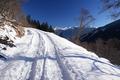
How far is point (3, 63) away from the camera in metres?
10.4

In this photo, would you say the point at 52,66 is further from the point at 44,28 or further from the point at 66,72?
the point at 44,28

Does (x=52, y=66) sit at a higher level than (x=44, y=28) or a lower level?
lower

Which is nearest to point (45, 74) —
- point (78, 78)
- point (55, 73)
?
point (55, 73)

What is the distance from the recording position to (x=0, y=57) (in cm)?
1165

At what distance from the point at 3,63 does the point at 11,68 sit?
1166 mm

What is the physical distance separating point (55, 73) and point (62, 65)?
68.2 inches

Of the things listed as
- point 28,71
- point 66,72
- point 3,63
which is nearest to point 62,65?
point 66,72

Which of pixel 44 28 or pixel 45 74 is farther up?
pixel 44 28

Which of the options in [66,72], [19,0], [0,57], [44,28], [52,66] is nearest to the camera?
[66,72]

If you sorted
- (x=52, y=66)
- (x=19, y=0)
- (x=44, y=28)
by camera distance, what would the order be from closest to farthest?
(x=52, y=66)
(x=19, y=0)
(x=44, y=28)

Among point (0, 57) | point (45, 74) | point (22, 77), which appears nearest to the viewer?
point (22, 77)

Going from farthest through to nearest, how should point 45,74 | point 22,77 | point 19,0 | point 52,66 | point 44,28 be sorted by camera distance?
1. point 44,28
2. point 19,0
3. point 52,66
4. point 45,74
5. point 22,77

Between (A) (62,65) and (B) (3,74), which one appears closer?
(B) (3,74)

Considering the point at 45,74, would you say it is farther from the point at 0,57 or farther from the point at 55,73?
the point at 0,57
